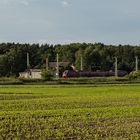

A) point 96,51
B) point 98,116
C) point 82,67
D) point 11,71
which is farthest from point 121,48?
point 98,116

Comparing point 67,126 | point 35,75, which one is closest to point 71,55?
point 35,75

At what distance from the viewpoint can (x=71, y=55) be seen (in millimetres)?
184625

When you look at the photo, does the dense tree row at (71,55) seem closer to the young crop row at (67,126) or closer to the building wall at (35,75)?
the building wall at (35,75)

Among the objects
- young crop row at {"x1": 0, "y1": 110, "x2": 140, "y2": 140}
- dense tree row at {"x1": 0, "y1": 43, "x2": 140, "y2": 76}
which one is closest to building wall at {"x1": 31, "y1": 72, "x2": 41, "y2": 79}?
dense tree row at {"x1": 0, "y1": 43, "x2": 140, "y2": 76}

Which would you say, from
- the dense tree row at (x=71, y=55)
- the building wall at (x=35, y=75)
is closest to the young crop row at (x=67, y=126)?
the building wall at (x=35, y=75)

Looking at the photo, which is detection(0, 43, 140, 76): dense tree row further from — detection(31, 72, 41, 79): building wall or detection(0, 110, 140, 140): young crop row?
detection(0, 110, 140, 140): young crop row

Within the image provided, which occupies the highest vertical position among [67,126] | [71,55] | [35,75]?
[71,55]

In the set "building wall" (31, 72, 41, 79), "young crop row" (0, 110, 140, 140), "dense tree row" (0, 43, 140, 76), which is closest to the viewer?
"young crop row" (0, 110, 140, 140)

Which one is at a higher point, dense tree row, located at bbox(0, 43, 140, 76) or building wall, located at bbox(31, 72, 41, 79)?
dense tree row, located at bbox(0, 43, 140, 76)

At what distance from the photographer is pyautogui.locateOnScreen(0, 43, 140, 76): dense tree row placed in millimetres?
149375

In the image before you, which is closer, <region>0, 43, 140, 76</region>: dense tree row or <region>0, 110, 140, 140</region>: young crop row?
<region>0, 110, 140, 140</region>: young crop row

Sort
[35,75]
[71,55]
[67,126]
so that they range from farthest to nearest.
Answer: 1. [71,55]
2. [35,75]
3. [67,126]

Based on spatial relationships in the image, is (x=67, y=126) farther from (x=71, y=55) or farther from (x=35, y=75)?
(x=71, y=55)

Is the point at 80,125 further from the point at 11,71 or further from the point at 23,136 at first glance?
the point at 11,71
